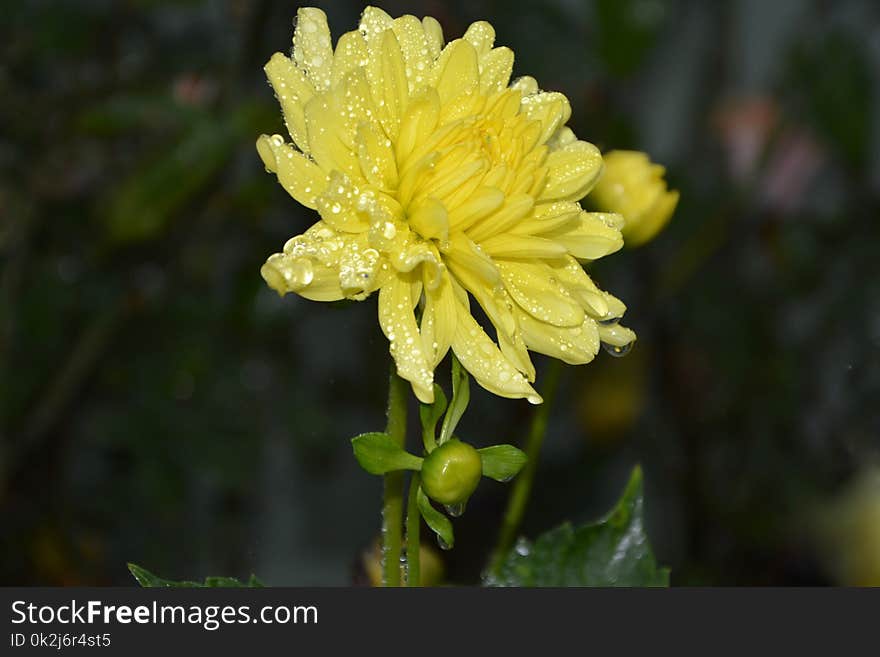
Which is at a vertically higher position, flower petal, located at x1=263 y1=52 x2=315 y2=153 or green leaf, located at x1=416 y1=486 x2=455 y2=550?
flower petal, located at x1=263 y1=52 x2=315 y2=153

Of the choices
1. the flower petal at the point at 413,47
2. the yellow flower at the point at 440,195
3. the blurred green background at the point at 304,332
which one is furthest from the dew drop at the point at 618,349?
the blurred green background at the point at 304,332

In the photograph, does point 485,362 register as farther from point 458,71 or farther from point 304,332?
point 304,332

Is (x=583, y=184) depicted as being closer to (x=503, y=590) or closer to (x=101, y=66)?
(x=503, y=590)

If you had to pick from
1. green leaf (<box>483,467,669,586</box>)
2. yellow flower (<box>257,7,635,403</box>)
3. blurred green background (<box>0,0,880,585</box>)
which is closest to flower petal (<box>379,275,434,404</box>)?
yellow flower (<box>257,7,635,403</box>)

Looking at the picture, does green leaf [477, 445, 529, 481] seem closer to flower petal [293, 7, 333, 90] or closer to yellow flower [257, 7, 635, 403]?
yellow flower [257, 7, 635, 403]

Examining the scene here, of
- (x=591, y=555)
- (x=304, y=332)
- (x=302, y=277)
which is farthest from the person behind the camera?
(x=304, y=332)

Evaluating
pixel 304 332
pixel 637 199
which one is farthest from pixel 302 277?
Result: pixel 304 332
